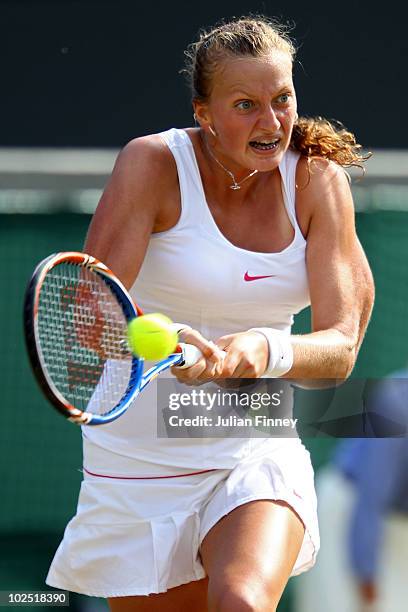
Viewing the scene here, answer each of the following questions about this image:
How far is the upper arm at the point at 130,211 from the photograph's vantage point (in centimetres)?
295

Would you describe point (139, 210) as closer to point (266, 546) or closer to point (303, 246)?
point (303, 246)

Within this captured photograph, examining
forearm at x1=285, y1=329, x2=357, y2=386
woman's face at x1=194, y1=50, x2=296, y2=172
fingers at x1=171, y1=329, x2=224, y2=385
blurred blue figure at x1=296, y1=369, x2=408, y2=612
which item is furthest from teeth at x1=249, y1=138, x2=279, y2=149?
blurred blue figure at x1=296, y1=369, x2=408, y2=612

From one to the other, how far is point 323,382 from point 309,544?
0.63 meters

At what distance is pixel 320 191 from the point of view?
3088mm

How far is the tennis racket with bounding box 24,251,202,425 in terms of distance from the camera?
261 cm

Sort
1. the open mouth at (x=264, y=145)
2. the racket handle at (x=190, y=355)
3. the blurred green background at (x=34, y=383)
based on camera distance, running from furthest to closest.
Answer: the blurred green background at (x=34, y=383) < the open mouth at (x=264, y=145) < the racket handle at (x=190, y=355)

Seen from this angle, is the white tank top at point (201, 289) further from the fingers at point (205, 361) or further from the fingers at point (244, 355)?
the fingers at point (205, 361)

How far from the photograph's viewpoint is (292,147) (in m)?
3.18

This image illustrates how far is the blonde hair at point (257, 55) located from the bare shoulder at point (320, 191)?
44 mm

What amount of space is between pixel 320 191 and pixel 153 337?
0.82 m

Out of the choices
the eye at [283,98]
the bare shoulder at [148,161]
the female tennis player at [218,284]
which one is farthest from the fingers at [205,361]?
→ the eye at [283,98]

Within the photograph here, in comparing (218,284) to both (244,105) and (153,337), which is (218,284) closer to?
(244,105)

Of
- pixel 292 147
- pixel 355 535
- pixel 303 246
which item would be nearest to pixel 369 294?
pixel 303 246

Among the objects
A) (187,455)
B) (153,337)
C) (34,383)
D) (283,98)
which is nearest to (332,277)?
(283,98)
